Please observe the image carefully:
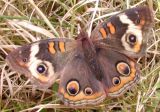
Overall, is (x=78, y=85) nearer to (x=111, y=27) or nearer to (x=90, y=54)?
(x=90, y=54)

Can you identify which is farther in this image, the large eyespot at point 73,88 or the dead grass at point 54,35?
the dead grass at point 54,35

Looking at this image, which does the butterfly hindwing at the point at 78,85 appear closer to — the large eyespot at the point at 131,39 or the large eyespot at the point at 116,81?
the large eyespot at the point at 116,81

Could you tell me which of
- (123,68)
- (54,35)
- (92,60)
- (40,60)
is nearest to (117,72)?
(123,68)

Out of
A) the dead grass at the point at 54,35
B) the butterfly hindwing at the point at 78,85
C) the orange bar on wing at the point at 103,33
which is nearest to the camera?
the butterfly hindwing at the point at 78,85

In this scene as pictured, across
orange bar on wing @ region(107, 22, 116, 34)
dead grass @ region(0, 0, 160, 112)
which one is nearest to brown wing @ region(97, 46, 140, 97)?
orange bar on wing @ region(107, 22, 116, 34)

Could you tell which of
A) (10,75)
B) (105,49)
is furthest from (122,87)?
(10,75)

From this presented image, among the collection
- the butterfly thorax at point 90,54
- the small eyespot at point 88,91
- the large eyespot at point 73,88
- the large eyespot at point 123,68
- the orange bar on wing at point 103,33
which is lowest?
the small eyespot at point 88,91

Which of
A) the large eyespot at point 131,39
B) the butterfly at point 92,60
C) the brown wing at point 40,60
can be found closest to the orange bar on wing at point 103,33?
the butterfly at point 92,60
